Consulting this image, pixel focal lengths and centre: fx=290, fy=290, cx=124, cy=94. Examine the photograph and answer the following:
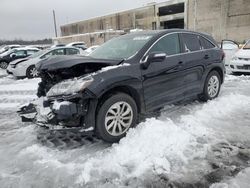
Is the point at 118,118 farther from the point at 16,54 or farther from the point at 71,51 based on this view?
the point at 16,54

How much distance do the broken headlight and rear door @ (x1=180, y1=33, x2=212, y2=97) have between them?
2.36m

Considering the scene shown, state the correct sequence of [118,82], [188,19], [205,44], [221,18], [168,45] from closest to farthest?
1. [118,82]
2. [168,45]
3. [205,44]
4. [221,18]
5. [188,19]

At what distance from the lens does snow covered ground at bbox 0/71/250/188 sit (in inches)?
138

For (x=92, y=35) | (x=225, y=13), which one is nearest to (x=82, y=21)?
(x=92, y=35)

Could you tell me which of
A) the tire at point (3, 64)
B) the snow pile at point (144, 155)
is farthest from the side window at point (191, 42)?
the tire at point (3, 64)

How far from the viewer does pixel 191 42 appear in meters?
6.26

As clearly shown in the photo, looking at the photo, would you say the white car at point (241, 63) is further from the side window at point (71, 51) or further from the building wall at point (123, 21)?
the building wall at point (123, 21)

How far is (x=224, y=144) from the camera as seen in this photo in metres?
4.43

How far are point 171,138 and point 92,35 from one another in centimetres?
3915

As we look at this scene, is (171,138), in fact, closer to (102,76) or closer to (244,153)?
(244,153)

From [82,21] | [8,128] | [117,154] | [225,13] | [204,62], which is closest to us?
[117,154]

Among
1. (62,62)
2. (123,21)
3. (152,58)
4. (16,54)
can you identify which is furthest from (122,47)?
(123,21)

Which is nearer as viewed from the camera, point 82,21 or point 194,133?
point 194,133

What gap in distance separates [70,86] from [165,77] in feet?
6.26
